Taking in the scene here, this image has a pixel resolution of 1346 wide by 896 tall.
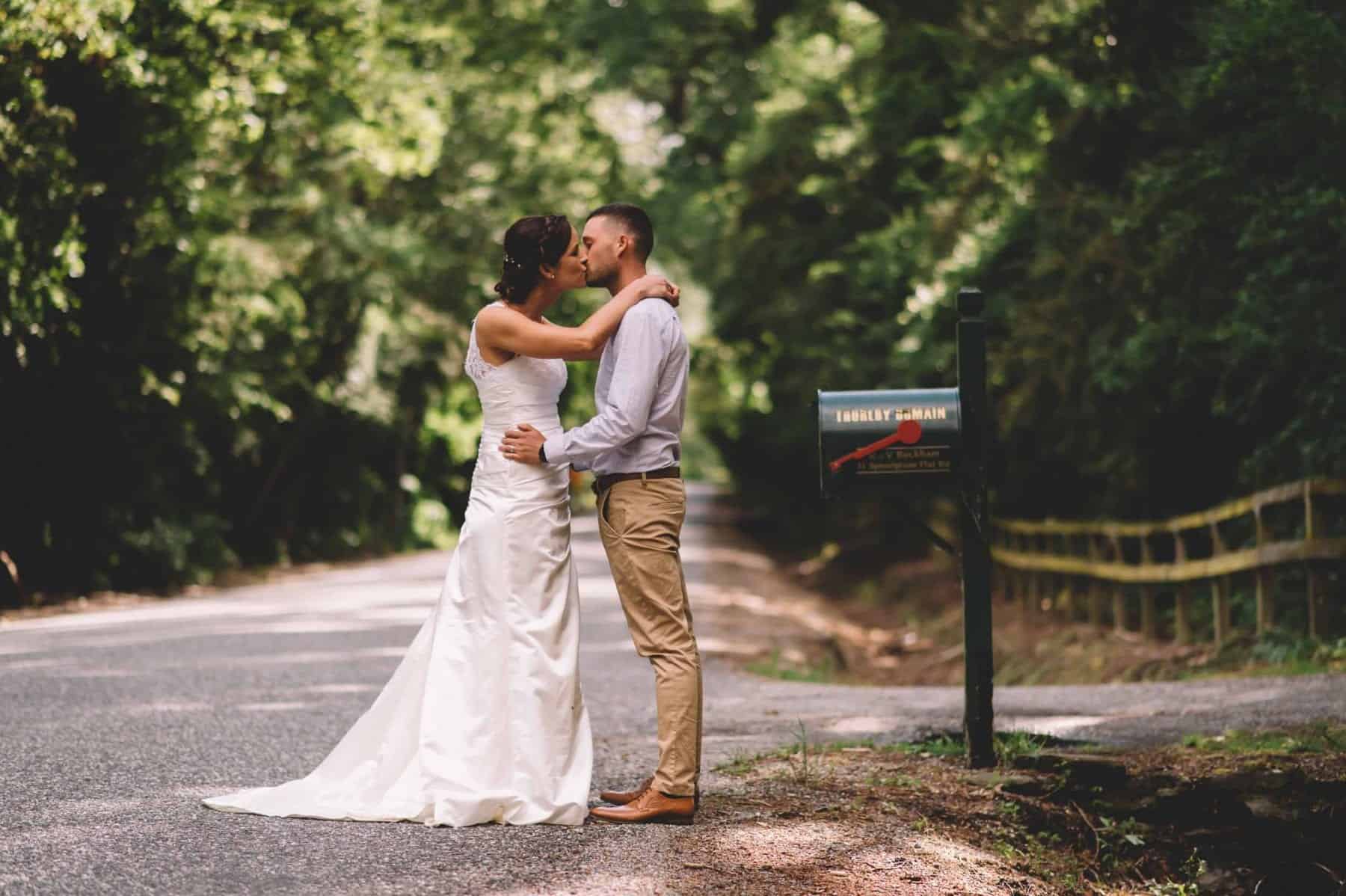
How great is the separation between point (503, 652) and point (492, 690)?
0.14 m

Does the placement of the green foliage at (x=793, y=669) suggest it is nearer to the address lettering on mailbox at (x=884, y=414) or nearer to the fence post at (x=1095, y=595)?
the fence post at (x=1095, y=595)

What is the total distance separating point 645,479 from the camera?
201 inches

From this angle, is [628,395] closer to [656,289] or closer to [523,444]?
[656,289]

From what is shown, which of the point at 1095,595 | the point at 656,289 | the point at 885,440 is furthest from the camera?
the point at 1095,595

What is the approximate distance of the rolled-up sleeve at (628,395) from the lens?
495cm

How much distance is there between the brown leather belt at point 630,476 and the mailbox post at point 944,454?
30.6 inches

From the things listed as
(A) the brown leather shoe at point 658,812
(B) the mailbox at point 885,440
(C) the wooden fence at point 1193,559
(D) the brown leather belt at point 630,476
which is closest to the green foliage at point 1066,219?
(C) the wooden fence at point 1193,559

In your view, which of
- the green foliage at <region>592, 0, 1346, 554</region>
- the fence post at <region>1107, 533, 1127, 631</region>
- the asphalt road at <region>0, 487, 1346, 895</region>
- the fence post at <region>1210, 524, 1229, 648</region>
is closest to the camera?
the asphalt road at <region>0, 487, 1346, 895</region>

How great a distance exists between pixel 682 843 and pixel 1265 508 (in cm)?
729

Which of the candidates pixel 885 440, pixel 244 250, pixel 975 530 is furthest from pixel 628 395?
pixel 244 250

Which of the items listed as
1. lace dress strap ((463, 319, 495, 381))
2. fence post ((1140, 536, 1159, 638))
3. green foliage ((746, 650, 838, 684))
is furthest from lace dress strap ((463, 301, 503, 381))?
fence post ((1140, 536, 1159, 638))

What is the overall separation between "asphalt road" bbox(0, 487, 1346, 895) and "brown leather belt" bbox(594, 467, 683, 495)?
1205mm

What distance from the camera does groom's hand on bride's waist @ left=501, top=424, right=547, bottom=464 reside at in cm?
523

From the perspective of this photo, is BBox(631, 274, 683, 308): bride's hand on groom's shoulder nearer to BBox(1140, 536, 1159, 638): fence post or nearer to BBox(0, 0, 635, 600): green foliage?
BBox(0, 0, 635, 600): green foliage
